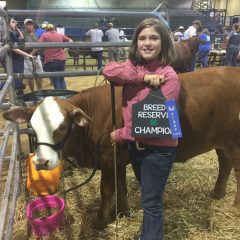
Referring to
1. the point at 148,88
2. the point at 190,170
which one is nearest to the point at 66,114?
the point at 148,88

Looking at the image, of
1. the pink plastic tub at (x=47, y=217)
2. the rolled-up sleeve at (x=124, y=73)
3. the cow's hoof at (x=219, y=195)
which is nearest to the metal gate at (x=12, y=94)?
the pink plastic tub at (x=47, y=217)

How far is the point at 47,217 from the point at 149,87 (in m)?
1.59

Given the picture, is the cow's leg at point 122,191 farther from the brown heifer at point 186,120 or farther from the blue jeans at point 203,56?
the blue jeans at point 203,56

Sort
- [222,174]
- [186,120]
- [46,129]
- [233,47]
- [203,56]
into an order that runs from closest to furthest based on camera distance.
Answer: [46,129] → [186,120] → [222,174] → [233,47] → [203,56]

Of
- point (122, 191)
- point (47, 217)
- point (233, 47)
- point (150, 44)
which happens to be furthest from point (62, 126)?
point (233, 47)

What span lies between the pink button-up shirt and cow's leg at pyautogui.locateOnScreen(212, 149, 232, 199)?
162 cm

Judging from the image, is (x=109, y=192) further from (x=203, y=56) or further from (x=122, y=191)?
(x=203, y=56)

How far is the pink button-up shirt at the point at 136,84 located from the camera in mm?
2172

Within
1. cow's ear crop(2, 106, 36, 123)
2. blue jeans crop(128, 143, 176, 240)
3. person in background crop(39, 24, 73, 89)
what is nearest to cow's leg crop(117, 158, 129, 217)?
blue jeans crop(128, 143, 176, 240)

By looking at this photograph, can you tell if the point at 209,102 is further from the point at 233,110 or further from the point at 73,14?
the point at 73,14

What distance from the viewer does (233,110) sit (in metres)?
3.10

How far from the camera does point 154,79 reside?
6.95 feet

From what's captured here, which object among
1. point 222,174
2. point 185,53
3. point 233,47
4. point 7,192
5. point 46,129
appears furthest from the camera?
point 233,47

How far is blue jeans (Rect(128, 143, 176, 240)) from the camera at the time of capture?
227 cm
